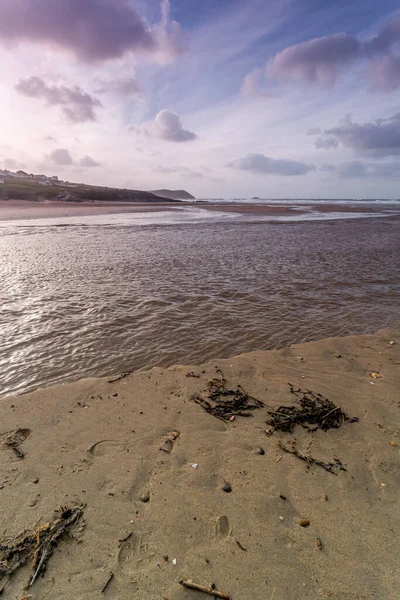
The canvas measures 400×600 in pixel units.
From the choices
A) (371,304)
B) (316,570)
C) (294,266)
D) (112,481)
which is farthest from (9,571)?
(294,266)

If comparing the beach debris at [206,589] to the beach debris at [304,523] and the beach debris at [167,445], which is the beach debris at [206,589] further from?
the beach debris at [167,445]

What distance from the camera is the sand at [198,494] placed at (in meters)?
2.72

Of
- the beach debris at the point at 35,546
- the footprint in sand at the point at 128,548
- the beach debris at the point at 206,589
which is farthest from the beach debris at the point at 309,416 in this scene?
the beach debris at the point at 35,546

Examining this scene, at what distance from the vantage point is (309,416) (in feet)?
15.9

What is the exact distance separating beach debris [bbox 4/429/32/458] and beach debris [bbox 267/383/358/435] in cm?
354

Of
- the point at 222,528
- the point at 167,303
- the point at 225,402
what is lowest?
the point at 167,303

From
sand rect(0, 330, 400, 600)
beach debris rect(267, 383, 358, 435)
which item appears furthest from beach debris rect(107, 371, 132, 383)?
beach debris rect(267, 383, 358, 435)

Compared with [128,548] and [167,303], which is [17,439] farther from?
[167,303]

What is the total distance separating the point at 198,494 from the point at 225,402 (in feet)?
5.95

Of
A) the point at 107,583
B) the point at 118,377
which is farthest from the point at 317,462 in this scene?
the point at 118,377

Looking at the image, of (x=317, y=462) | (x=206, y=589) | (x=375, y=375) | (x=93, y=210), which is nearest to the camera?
(x=206, y=589)

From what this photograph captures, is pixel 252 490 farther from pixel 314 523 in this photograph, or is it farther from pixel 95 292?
pixel 95 292

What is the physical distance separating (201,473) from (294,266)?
43.4ft

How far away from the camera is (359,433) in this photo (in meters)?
4.55
